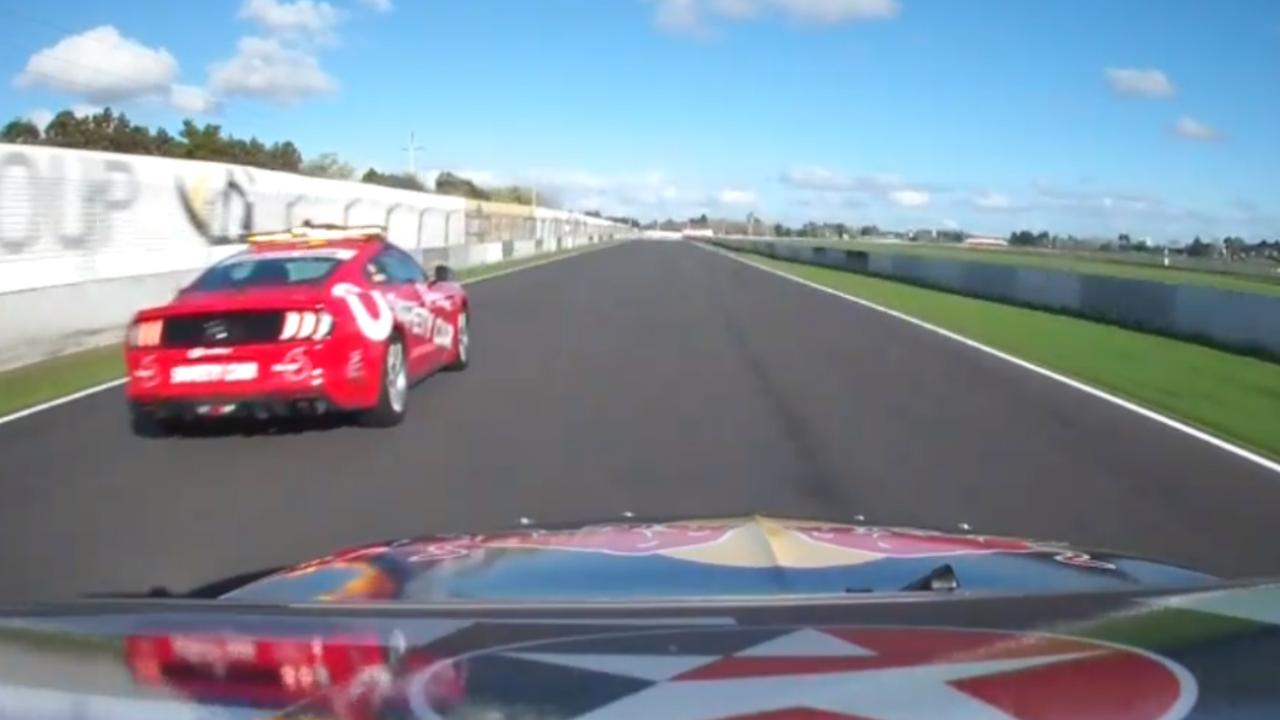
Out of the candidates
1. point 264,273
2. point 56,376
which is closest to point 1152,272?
point 56,376

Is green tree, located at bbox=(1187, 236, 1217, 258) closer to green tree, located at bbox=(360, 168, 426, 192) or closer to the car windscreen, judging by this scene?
green tree, located at bbox=(360, 168, 426, 192)

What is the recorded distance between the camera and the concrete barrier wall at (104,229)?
17.6 metres

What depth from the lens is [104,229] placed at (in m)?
23.1

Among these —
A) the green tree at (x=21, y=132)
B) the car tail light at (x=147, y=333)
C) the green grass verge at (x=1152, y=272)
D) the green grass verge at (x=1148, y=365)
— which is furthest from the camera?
the green tree at (x=21, y=132)

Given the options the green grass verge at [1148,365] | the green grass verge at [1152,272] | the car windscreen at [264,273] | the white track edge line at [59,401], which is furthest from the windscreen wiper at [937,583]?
the green grass verge at [1152,272]

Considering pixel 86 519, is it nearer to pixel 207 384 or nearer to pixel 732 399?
pixel 207 384

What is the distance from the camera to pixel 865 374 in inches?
636

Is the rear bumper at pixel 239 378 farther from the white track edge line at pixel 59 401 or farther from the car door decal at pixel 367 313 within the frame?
the white track edge line at pixel 59 401

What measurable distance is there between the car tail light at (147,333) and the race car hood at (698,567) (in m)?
6.74

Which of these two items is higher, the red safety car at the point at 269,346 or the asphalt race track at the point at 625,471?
the red safety car at the point at 269,346

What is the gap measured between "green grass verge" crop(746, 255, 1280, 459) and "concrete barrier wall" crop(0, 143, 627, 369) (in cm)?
1200

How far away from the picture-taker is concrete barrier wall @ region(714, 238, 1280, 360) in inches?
800

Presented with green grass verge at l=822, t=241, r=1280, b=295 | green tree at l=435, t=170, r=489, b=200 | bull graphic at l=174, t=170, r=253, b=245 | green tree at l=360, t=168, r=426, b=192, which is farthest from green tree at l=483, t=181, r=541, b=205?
bull graphic at l=174, t=170, r=253, b=245

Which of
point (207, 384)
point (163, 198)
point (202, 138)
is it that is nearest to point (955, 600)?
point (207, 384)
